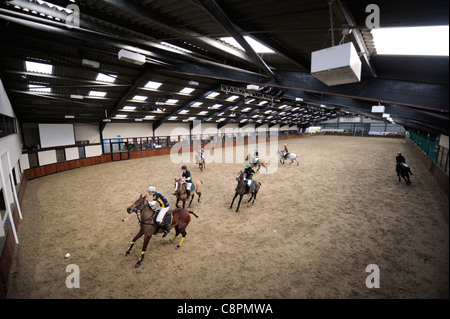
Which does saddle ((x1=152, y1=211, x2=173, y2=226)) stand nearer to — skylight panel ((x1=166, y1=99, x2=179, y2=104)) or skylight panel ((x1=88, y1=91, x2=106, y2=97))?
skylight panel ((x1=88, y1=91, x2=106, y2=97))

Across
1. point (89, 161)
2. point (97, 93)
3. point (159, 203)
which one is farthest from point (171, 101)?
point (159, 203)

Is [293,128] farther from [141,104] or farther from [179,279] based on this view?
[179,279]

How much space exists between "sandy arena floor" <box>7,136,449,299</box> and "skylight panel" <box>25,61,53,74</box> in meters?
5.91

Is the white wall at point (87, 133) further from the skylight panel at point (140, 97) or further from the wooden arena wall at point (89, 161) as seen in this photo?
the skylight panel at point (140, 97)

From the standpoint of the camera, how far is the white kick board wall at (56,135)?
13766 mm

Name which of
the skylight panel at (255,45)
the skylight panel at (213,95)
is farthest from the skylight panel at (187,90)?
the skylight panel at (255,45)

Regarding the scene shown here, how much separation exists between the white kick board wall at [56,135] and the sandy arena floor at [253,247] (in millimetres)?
6910

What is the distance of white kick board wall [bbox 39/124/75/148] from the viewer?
1377 centimetres

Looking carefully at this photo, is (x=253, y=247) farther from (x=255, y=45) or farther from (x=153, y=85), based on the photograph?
(x=153, y=85)

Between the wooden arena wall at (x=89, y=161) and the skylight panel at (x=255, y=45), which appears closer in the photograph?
the skylight panel at (x=255, y=45)

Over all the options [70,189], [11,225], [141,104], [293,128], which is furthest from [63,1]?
[293,128]

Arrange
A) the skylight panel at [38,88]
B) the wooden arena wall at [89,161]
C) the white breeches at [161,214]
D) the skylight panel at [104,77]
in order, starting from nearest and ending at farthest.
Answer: the white breeches at [161,214] < the skylight panel at [38,88] < the skylight panel at [104,77] < the wooden arena wall at [89,161]

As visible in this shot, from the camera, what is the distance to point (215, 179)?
37.8 ft

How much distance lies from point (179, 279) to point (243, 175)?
4246 mm
